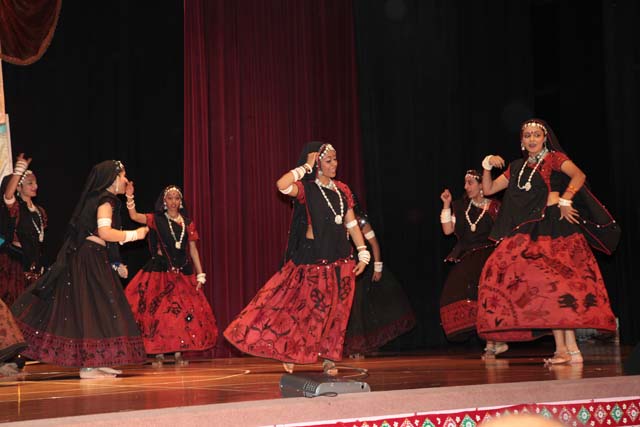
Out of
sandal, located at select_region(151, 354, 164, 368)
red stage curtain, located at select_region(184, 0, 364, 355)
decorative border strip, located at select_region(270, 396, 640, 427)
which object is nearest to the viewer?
decorative border strip, located at select_region(270, 396, 640, 427)

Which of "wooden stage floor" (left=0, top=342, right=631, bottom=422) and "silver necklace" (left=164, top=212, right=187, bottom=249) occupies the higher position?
"silver necklace" (left=164, top=212, right=187, bottom=249)

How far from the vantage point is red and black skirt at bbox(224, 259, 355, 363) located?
530 centimetres

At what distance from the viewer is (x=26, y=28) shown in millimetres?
8180

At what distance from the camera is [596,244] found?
619cm

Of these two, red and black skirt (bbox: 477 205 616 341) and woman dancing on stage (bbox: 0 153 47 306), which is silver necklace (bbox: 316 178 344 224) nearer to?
red and black skirt (bbox: 477 205 616 341)

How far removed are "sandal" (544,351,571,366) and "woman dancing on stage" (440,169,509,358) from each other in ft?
6.44

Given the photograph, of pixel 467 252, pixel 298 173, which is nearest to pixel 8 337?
pixel 298 173

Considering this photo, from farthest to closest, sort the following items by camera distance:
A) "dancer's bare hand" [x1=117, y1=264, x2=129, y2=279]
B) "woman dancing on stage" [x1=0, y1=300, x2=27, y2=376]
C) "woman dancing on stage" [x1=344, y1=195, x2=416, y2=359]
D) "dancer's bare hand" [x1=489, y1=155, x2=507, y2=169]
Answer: "woman dancing on stage" [x1=344, y1=195, x2=416, y2=359] < "dancer's bare hand" [x1=489, y1=155, x2=507, y2=169] < "dancer's bare hand" [x1=117, y1=264, x2=129, y2=279] < "woman dancing on stage" [x1=0, y1=300, x2=27, y2=376]

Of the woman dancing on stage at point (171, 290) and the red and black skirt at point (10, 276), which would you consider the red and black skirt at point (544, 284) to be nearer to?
the woman dancing on stage at point (171, 290)

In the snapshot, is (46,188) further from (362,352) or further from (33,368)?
(362,352)

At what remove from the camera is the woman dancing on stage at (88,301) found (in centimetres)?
557

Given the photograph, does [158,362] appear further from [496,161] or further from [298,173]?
[496,161]

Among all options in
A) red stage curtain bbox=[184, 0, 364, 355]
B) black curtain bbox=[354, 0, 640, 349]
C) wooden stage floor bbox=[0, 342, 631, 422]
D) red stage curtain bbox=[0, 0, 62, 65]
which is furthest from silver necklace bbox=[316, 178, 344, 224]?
black curtain bbox=[354, 0, 640, 349]

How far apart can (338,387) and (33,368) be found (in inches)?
172
